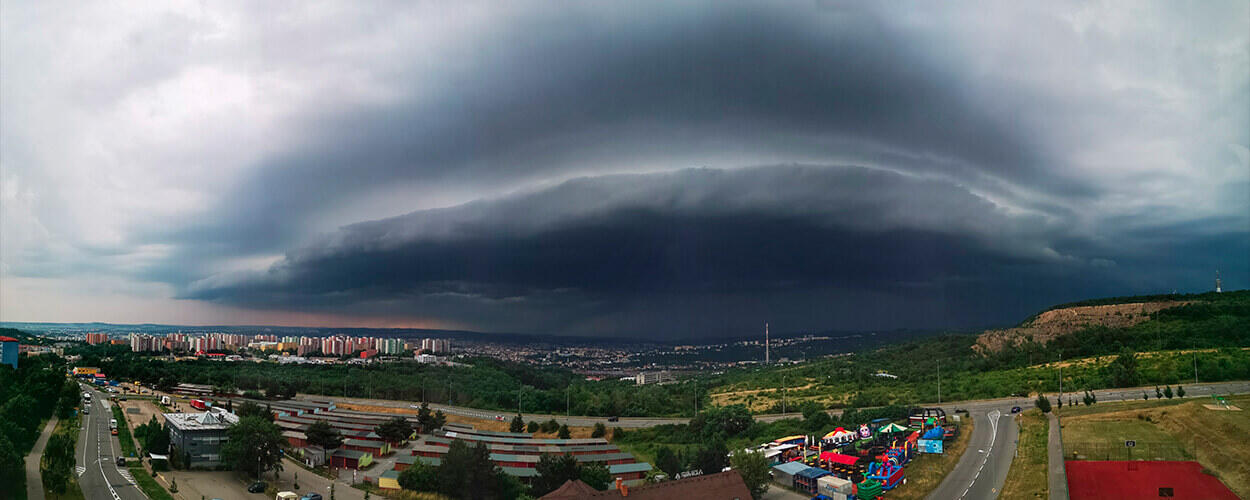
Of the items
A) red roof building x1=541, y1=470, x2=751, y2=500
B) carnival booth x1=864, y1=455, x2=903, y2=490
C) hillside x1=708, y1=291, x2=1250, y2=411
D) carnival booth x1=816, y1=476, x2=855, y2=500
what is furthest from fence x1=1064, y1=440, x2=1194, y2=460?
hillside x1=708, y1=291, x2=1250, y2=411

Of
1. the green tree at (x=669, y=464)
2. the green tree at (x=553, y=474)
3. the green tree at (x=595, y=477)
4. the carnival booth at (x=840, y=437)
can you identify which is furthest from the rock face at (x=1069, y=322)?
the green tree at (x=553, y=474)

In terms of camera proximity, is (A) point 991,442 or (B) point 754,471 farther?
(A) point 991,442

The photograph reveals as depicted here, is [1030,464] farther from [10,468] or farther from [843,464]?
[10,468]

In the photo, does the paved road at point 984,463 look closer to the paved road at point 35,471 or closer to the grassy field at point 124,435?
the paved road at point 35,471

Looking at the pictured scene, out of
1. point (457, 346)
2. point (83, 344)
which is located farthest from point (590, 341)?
point (83, 344)

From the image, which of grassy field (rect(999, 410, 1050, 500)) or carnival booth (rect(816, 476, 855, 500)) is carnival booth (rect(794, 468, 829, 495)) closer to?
carnival booth (rect(816, 476, 855, 500))

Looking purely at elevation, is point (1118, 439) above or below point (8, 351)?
below

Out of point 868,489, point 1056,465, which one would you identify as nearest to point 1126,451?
point 1056,465
